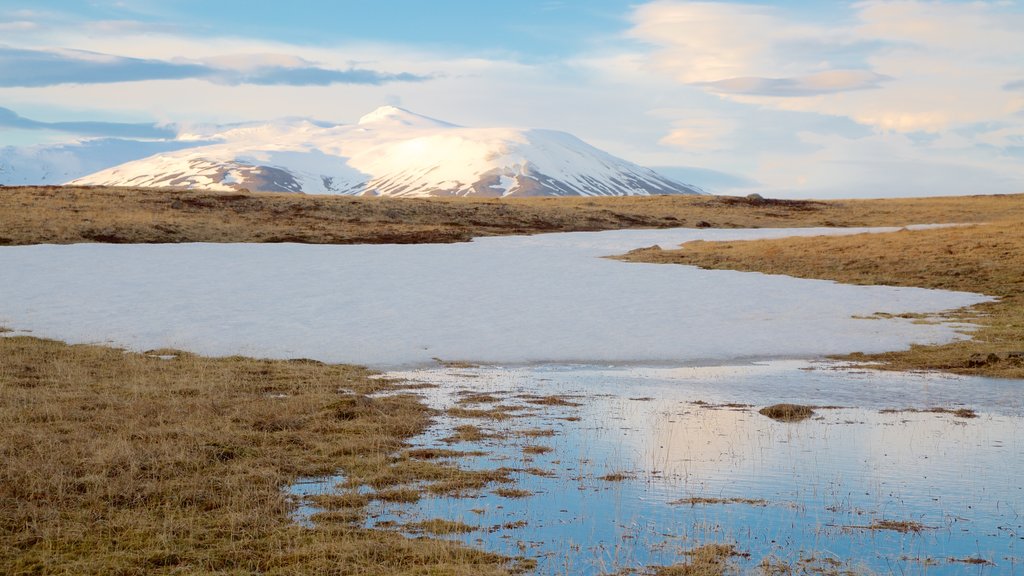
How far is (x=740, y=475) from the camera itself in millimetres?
13164

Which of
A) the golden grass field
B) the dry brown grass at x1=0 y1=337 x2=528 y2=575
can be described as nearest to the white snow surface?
the golden grass field

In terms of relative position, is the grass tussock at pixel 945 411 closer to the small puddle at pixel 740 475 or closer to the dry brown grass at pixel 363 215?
the small puddle at pixel 740 475

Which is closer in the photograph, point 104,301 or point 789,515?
point 789,515

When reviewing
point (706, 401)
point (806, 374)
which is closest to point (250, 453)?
point (706, 401)

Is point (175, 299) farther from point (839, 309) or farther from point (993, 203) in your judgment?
point (993, 203)

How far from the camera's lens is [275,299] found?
34.7m

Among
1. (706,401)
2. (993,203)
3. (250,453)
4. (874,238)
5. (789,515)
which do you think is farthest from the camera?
A: (993,203)

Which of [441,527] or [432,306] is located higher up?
[432,306]

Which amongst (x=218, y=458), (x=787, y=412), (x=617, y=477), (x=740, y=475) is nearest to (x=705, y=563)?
(x=617, y=477)

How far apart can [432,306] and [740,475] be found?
21.7 metres

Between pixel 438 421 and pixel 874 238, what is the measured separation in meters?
41.8

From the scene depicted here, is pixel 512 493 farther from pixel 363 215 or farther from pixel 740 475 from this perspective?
pixel 363 215

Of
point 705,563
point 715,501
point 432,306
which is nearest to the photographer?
point 705,563

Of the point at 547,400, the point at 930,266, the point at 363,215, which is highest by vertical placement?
the point at 363,215
